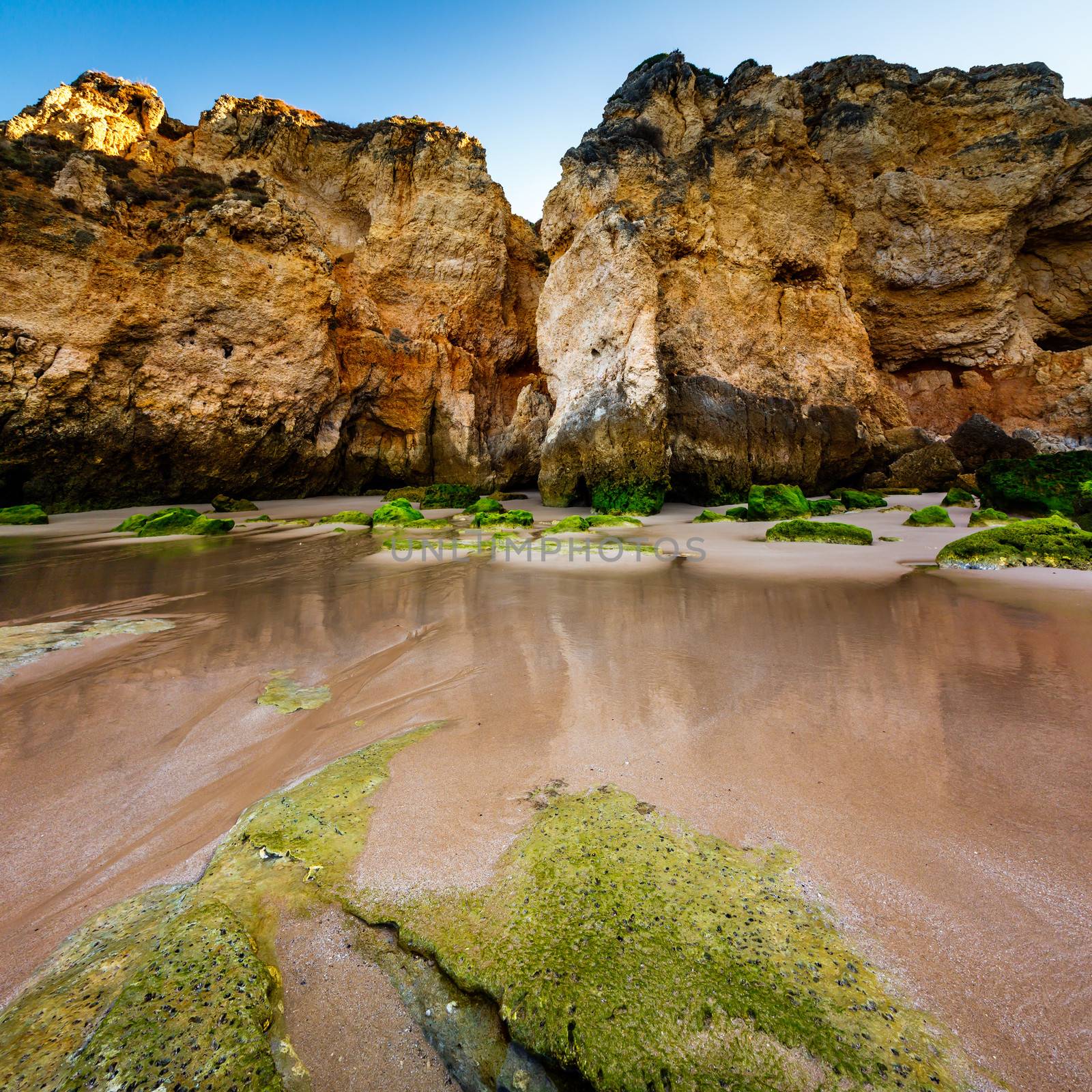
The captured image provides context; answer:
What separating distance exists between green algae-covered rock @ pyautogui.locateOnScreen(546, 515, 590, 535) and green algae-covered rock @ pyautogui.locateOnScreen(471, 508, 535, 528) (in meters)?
0.71

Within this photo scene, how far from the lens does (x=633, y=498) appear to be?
39.3 ft

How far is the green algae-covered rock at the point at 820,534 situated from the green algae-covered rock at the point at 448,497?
9688 millimetres

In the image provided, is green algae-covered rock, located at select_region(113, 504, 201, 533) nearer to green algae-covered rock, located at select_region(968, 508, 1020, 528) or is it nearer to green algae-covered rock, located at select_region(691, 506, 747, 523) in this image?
green algae-covered rock, located at select_region(691, 506, 747, 523)

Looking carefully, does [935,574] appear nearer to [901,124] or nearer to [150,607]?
[150,607]

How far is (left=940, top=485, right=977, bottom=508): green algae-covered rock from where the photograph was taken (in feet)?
33.2

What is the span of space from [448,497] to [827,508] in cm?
1006

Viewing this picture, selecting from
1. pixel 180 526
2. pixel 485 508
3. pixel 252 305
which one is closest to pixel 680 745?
pixel 485 508

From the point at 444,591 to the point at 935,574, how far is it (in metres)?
4.66

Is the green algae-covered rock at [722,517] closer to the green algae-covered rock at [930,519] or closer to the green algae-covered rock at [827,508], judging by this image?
the green algae-covered rock at [827,508]

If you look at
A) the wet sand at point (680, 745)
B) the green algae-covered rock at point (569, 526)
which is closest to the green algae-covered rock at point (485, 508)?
the green algae-covered rock at point (569, 526)

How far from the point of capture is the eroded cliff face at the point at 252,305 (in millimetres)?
12789

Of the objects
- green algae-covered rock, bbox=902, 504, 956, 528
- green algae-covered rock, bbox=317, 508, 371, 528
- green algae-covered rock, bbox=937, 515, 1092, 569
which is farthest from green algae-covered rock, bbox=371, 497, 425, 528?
green algae-covered rock, bbox=902, 504, 956, 528

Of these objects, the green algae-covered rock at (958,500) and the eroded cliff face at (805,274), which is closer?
the green algae-covered rock at (958,500)

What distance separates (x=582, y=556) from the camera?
652 centimetres
